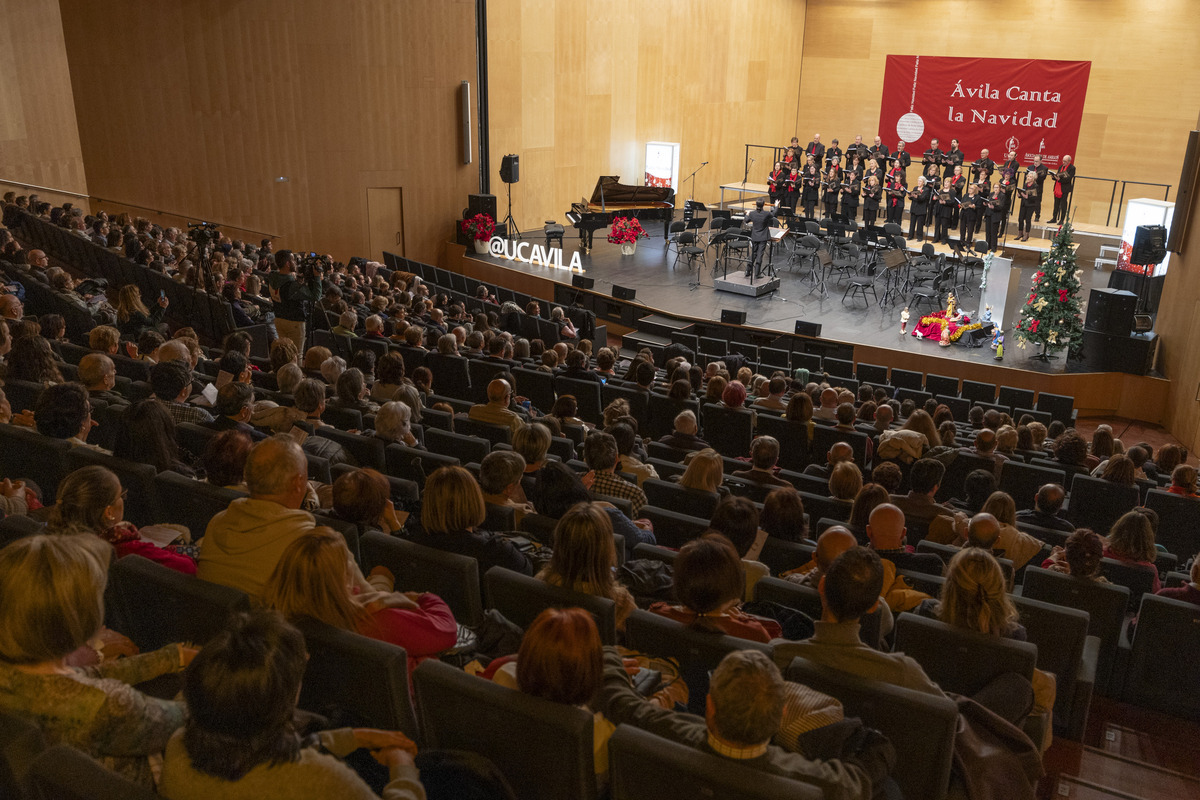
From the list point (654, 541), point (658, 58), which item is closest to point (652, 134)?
point (658, 58)

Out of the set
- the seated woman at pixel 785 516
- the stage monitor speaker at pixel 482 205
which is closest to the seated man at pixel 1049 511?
the seated woman at pixel 785 516

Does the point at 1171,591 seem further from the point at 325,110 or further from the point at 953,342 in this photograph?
the point at 325,110

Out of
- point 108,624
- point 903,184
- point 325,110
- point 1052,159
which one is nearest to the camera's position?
point 108,624

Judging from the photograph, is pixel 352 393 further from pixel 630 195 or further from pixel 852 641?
pixel 630 195

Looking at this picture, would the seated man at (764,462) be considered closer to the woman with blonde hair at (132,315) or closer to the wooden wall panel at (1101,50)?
the woman with blonde hair at (132,315)

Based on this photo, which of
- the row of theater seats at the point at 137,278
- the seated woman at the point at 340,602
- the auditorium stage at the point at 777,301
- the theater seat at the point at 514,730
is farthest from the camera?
the auditorium stage at the point at 777,301

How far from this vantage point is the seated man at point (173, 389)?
5059mm

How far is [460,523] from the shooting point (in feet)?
10.9

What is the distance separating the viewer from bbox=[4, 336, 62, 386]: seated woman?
5.34 m

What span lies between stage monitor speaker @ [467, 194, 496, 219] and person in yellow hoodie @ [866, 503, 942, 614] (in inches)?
554

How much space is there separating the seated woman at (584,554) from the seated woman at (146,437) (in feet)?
6.76

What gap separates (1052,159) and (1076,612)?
62.8 feet

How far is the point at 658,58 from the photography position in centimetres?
2008

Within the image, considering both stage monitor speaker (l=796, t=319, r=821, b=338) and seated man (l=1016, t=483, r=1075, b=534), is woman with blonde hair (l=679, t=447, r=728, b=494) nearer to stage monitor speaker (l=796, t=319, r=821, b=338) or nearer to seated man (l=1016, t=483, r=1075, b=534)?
seated man (l=1016, t=483, r=1075, b=534)
